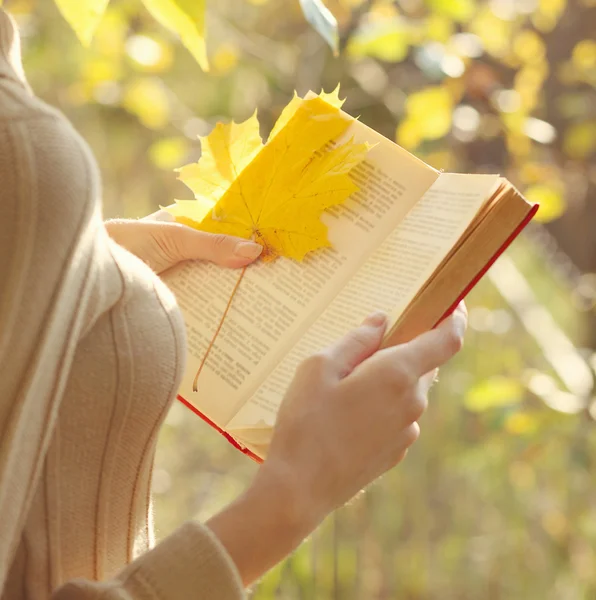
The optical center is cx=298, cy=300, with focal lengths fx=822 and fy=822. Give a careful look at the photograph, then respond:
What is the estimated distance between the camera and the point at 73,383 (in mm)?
496

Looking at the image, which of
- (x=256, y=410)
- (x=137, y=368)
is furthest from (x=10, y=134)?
(x=256, y=410)

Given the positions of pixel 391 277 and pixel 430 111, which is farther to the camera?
pixel 430 111

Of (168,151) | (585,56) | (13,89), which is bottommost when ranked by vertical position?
(168,151)

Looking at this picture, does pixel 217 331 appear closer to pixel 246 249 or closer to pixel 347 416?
pixel 246 249

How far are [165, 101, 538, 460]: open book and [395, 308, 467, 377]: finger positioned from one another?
0.7 inches

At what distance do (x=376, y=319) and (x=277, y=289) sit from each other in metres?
0.11

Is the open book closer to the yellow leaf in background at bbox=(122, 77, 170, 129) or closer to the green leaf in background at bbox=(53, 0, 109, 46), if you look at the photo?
the green leaf in background at bbox=(53, 0, 109, 46)

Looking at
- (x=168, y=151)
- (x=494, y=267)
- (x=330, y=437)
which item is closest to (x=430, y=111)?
(x=168, y=151)

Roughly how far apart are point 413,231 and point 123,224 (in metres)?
0.25

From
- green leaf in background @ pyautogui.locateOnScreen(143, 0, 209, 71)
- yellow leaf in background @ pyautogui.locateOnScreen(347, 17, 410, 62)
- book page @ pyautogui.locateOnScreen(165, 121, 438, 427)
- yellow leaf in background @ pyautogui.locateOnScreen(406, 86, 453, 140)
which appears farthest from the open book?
yellow leaf in background @ pyautogui.locateOnScreen(406, 86, 453, 140)

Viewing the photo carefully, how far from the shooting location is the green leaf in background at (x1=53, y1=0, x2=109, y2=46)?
549 millimetres

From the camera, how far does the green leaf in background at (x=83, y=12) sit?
549mm

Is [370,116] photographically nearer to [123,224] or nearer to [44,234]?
[123,224]

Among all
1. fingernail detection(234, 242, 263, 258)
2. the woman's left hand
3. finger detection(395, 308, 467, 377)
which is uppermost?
finger detection(395, 308, 467, 377)
